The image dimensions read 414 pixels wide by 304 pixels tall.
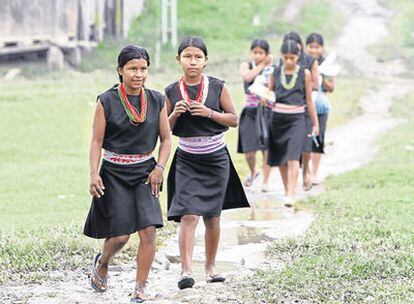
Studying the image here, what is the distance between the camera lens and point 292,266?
7207 millimetres

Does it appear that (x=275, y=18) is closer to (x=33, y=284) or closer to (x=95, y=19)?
(x=95, y=19)

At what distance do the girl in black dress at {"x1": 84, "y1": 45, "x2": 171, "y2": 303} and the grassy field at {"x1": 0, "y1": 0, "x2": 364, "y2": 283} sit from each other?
968mm

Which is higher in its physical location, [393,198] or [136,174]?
[136,174]

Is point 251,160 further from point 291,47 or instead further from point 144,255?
point 144,255

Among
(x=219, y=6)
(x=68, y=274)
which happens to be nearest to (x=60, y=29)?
(x=219, y=6)

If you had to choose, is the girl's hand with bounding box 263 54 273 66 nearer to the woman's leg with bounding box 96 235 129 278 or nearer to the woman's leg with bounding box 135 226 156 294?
the woman's leg with bounding box 96 235 129 278

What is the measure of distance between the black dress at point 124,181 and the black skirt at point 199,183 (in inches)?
19.5

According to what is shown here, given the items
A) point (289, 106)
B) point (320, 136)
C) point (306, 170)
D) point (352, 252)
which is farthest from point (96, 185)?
point (320, 136)

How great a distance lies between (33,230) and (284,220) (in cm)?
260

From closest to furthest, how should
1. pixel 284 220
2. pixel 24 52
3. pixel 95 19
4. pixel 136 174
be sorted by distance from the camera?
1. pixel 136 174
2. pixel 284 220
3. pixel 24 52
4. pixel 95 19

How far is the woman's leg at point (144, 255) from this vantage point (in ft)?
21.5

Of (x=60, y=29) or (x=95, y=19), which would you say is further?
(x=95, y=19)

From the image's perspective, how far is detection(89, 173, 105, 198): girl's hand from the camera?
6484mm

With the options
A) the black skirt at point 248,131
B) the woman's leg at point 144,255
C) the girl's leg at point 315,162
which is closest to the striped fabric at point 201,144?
the woman's leg at point 144,255
